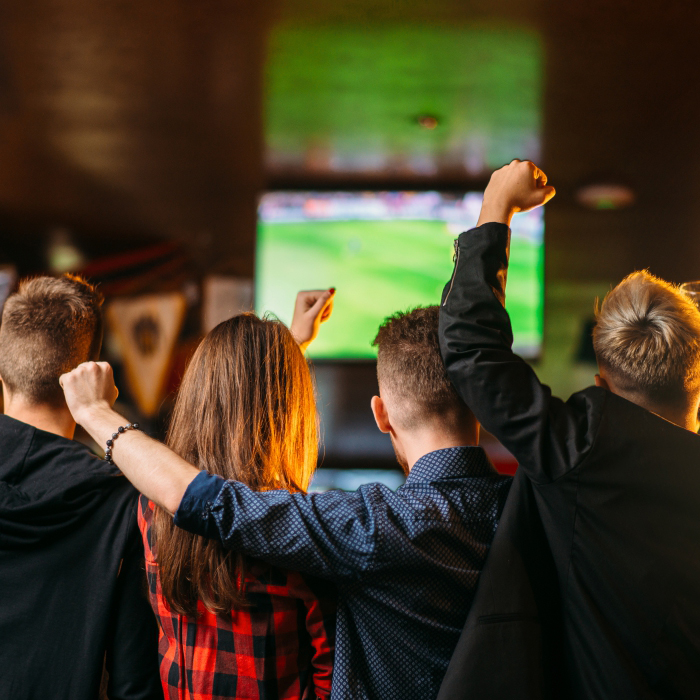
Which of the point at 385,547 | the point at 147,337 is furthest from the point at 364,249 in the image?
the point at 385,547

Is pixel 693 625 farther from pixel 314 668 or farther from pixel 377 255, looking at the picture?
pixel 377 255

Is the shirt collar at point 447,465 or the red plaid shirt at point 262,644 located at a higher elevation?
the shirt collar at point 447,465

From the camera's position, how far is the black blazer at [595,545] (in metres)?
1.00

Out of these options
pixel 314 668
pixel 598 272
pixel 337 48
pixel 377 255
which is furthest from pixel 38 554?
pixel 598 272

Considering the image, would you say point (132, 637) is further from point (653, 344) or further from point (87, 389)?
point (653, 344)

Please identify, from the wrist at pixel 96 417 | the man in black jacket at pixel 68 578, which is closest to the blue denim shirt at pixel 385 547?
the wrist at pixel 96 417

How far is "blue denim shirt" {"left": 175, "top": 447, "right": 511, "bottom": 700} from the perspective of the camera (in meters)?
1.00

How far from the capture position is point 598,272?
4527 millimetres

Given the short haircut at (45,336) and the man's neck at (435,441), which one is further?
the short haircut at (45,336)

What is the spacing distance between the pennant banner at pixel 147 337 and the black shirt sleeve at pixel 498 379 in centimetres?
387

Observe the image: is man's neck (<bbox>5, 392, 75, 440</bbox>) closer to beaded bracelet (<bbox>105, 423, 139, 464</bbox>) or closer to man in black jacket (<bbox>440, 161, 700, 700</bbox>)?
beaded bracelet (<bbox>105, 423, 139, 464</bbox>)

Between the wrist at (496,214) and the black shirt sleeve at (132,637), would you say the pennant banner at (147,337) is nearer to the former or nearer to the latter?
the black shirt sleeve at (132,637)

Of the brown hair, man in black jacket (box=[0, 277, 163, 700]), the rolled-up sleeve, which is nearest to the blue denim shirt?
the rolled-up sleeve

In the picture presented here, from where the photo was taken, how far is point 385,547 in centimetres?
101
